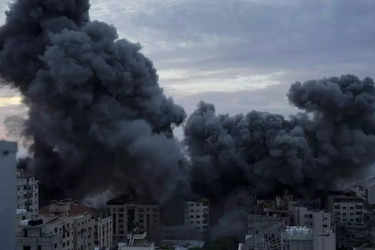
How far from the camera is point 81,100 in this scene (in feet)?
106

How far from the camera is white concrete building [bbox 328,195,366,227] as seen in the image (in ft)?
104

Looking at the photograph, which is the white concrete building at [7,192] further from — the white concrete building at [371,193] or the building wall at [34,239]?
the white concrete building at [371,193]

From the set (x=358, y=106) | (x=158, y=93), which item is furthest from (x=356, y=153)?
(x=158, y=93)

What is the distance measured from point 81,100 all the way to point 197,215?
635 centimetres

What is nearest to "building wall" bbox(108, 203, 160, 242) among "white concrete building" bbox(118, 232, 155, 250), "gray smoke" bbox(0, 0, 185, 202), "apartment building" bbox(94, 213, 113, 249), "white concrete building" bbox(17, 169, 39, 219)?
"gray smoke" bbox(0, 0, 185, 202)

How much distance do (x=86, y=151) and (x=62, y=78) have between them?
3.31 metres

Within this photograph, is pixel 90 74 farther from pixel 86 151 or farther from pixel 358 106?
pixel 358 106

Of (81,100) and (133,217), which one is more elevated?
(81,100)

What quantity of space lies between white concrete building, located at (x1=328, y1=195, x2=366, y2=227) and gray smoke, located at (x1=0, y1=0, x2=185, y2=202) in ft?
21.1

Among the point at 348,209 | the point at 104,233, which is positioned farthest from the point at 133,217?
the point at 348,209

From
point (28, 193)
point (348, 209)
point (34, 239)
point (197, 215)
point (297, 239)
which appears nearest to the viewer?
point (34, 239)

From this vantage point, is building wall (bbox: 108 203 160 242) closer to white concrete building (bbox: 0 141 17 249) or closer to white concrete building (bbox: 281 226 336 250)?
white concrete building (bbox: 281 226 336 250)

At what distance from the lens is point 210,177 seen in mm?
35562

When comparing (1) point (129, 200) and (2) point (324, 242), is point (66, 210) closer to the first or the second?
(1) point (129, 200)
